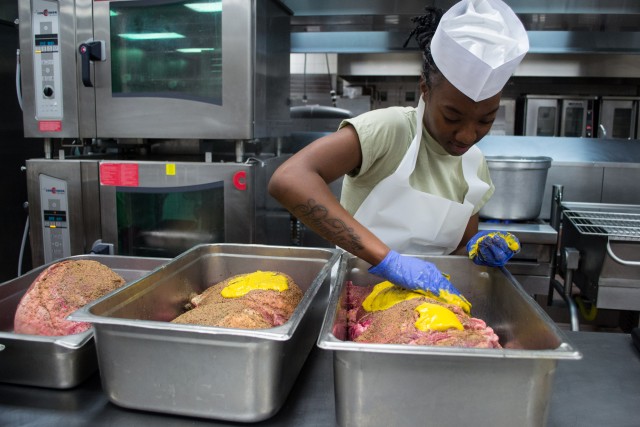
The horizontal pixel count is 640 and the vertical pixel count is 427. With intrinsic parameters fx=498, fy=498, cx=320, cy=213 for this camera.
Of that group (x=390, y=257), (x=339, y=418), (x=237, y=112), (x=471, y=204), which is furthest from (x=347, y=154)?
(x=237, y=112)

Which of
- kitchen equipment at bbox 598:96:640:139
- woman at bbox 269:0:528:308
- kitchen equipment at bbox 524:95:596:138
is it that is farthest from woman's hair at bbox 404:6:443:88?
kitchen equipment at bbox 598:96:640:139

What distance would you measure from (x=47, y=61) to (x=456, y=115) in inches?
75.9

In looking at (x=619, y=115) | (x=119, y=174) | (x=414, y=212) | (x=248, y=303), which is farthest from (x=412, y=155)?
(x=619, y=115)

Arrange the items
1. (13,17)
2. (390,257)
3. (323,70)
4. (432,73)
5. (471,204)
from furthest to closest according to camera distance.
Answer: (323,70) < (13,17) < (471,204) < (432,73) < (390,257)

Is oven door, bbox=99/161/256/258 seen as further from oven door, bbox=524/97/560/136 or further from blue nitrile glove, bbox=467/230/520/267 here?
oven door, bbox=524/97/560/136

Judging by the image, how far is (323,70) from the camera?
5957mm

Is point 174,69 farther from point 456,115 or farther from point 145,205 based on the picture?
point 456,115

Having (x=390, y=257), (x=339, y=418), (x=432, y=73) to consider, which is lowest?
(x=339, y=418)

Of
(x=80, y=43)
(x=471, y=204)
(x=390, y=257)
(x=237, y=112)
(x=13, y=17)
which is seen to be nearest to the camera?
(x=390, y=257)

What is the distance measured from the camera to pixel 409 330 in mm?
982

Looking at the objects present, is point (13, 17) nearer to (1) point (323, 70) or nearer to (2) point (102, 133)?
(2) point (102, 133)

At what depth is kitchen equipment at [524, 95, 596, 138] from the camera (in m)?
6.30

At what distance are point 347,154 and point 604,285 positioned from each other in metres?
1.41

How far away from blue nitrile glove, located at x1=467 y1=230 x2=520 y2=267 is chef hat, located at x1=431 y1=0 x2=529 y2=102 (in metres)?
0.37
